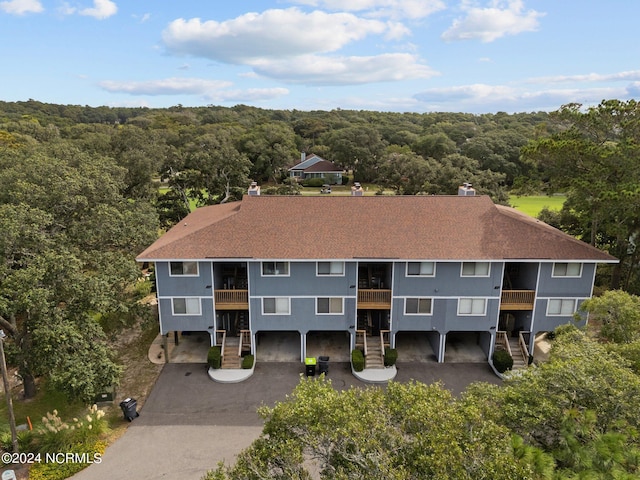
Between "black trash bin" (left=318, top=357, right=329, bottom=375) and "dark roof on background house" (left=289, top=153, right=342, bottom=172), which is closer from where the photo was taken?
"black trash bin" (left=318, top=357, right=329, bottom=375)

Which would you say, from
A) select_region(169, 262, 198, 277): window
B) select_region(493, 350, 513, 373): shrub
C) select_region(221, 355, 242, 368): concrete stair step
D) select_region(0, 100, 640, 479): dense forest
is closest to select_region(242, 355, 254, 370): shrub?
select_region(221, 355, 242, 368): concrete stair step

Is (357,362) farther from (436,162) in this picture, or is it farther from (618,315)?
(436,162)

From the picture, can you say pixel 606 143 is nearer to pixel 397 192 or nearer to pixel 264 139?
pixel 397 192

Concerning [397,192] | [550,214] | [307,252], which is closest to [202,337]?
[307,252]

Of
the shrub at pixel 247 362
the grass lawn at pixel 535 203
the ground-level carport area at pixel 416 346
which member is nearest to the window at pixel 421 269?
the ground-level carport area at pixel 416 346

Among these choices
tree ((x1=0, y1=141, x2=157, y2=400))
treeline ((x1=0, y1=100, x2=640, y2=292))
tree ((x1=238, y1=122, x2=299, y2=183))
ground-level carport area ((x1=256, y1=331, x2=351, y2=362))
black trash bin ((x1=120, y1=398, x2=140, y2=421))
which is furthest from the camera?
tree ((x1=238, y1=122, x2=299, y2=183))

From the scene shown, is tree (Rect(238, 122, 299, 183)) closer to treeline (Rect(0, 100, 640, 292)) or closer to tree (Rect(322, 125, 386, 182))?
treeline (Rect(0, 100, 640, 292))

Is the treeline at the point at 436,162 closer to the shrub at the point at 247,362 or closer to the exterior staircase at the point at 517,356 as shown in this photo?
the exterior staircase at the point at 517,356
